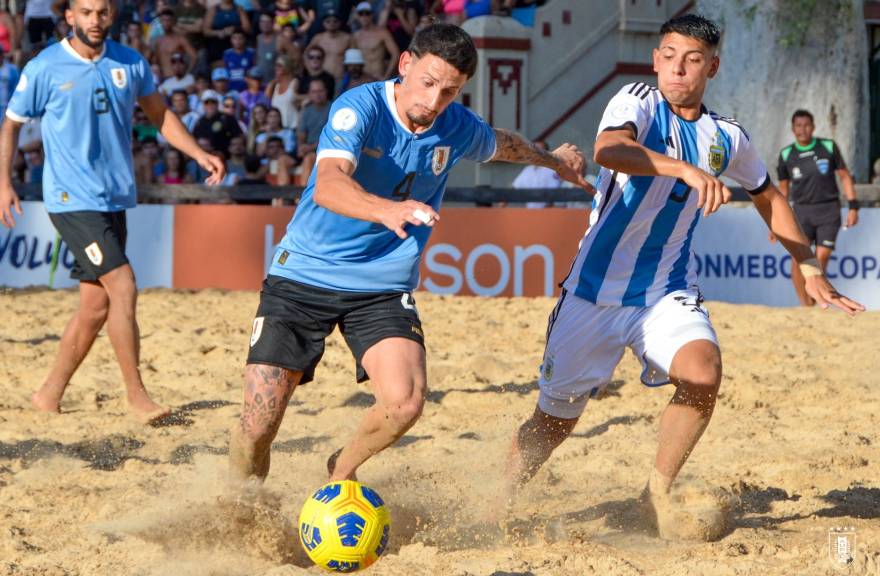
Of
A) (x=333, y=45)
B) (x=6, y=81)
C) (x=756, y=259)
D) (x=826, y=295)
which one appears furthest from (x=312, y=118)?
(x=826, y=295)

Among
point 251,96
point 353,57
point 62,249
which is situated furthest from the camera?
point 251,96

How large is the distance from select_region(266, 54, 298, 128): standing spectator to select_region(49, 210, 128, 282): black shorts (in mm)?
8203

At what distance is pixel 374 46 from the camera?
15.1 metres

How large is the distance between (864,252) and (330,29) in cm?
691

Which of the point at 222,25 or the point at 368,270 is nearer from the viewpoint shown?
the point at 368,270

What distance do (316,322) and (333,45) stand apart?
10.9 m

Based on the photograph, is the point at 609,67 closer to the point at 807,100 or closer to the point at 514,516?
the point at 807,100

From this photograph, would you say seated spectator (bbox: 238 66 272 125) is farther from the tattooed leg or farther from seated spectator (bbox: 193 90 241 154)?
the tattooed leg

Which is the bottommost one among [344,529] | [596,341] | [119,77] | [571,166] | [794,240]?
[344,529]

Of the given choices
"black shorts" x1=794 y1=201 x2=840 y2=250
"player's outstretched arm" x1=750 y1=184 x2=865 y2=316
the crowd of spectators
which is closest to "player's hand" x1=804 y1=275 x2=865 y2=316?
"player's outstretched arm" x1=750 y1=184 x2=865 y2=316

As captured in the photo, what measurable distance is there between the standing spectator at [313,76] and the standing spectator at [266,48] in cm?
75

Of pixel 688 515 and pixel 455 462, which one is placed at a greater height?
pixel 688 515

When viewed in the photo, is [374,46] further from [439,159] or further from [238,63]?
[439,159]

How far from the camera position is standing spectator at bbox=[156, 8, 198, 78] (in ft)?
52.0
